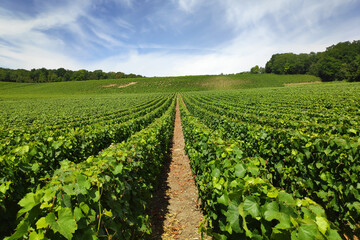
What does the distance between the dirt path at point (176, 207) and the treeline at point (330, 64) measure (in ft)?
300

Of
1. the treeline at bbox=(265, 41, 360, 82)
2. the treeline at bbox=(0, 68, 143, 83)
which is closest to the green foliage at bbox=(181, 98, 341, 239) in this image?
the treeline at bbox=(265, 41, 360, 82)

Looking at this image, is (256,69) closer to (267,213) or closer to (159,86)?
(159,86)

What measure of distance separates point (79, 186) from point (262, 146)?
6225 mm

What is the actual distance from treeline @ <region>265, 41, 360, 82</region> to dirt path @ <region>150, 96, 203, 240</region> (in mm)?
91582

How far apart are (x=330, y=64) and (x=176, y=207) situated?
366 ft

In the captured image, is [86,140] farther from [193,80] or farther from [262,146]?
[193,80]

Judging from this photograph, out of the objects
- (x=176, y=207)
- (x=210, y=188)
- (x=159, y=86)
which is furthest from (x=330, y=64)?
(x=210, y=188)

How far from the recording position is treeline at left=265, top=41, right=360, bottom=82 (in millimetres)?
70181

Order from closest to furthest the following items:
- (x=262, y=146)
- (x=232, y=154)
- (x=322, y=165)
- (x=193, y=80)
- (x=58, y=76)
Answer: (x=232, y=154) < (x=322, y=165) < (x=262, y=146) < (x=193, y=80) < (x=58, y=76)

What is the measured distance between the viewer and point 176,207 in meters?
5.02

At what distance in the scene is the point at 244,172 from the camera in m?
2.68

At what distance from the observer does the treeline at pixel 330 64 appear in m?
70.2

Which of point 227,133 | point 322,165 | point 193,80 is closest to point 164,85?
point 193,80

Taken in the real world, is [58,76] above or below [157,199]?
above
